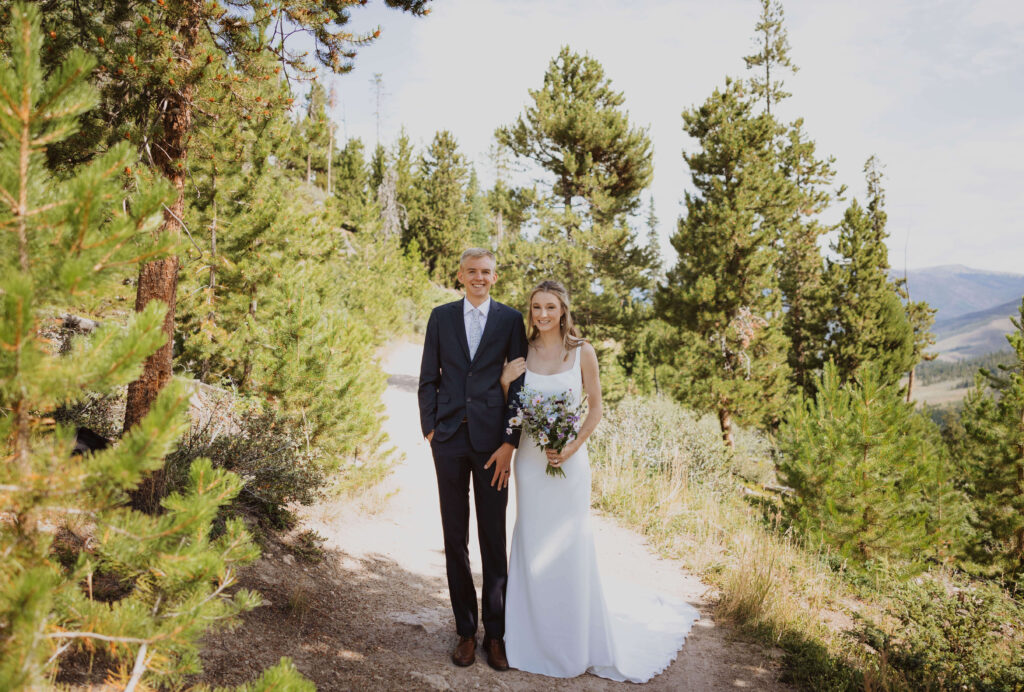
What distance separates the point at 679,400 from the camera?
1602 cm

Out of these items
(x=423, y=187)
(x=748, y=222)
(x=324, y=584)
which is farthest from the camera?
(x=423, y=187)

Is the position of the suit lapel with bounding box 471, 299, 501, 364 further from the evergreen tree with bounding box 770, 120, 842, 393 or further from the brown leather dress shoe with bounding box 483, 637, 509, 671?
the evergreen tree with bounding box 770, 120, 842, 393

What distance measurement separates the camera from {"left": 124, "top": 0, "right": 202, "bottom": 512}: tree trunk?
323 centimetres

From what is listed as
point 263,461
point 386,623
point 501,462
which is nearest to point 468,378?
point 501,462

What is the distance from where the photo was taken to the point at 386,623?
12.3 ft

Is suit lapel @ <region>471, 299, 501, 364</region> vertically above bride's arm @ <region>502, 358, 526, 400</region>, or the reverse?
suit lapel @ <region>471, 299, 501, 364</region>

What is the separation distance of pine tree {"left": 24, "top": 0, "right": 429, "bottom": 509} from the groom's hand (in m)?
2.01

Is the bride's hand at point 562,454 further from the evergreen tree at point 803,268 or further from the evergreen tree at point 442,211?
the evergreen tree at point 442,211

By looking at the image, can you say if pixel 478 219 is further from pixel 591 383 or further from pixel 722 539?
pixel 591 383

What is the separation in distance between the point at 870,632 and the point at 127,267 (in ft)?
14.9

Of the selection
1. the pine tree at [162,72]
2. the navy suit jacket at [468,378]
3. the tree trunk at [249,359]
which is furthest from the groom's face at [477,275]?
the tree trunk at [249,359]

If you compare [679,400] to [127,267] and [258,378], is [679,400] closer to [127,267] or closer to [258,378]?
[258,378]

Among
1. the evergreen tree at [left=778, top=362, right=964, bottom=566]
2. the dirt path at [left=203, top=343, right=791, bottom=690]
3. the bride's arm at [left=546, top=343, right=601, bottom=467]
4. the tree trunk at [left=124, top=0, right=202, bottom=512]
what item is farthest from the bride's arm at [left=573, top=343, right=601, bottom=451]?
the evergreen tree at [left=778, top=362, right=964, bottom=566]

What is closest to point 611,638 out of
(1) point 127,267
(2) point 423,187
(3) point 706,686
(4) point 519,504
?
(3) point 706,686
